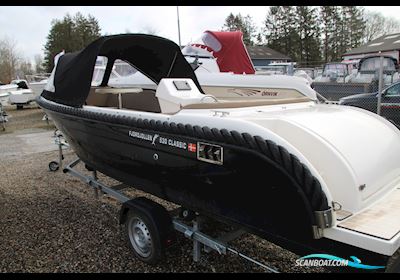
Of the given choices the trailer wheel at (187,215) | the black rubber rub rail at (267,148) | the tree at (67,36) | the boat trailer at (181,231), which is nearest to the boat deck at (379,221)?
the black rubber rub rail at (267,148)

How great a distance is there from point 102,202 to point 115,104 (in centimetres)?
130

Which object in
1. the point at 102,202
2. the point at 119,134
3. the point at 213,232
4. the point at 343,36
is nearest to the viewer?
the point at 119,134

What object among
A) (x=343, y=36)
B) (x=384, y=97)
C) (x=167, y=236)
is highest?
(x=343, y=36)

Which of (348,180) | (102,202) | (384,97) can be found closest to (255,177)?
(348,180)

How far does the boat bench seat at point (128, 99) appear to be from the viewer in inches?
182

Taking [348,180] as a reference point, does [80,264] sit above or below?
below

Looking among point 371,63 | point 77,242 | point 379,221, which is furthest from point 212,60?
point 371,63

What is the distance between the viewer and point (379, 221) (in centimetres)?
200

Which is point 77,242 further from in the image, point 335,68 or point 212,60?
point 335,68

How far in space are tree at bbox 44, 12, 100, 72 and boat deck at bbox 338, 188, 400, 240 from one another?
3656 centimetres

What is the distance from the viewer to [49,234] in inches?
144

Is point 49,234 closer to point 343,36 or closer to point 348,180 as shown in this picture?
point 348,180

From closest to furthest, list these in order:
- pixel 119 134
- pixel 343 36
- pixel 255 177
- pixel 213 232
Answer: pixel 255 177 → pixel 119 134 → pixel 213 232 → pixel 343 36

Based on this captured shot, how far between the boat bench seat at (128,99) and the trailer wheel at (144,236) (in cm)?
185
